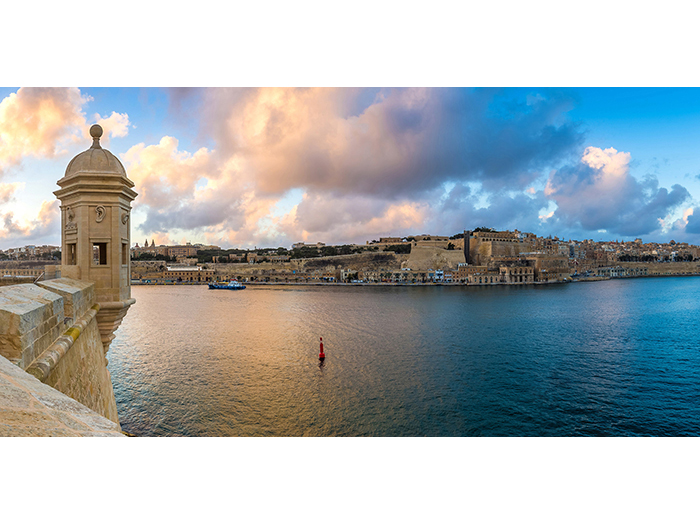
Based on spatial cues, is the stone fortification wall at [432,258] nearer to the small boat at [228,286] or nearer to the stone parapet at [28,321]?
the small boat at [228,286]

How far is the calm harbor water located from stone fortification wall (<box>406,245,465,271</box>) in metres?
38.1

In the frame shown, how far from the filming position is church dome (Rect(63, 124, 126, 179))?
3.94 meters

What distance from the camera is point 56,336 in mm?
2680

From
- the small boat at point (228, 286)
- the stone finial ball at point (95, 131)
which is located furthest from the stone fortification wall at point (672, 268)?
the stone finial ball at point (95, 131)

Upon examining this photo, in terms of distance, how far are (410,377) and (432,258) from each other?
168 feet

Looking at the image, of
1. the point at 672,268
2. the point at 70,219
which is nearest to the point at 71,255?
the point at 70,219

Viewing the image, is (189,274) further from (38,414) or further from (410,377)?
(38,414)

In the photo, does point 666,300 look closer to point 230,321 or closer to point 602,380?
point 602,380

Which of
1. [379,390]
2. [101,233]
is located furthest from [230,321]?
[101,233]

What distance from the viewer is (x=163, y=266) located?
192 feet

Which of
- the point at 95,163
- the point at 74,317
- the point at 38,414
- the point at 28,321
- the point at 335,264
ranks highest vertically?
the point at 95,163

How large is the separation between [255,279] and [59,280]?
56917 mm

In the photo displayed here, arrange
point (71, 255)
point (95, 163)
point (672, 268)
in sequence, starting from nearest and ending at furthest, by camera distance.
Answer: point (95, 163)
point (71, 255)
point (672, 268)

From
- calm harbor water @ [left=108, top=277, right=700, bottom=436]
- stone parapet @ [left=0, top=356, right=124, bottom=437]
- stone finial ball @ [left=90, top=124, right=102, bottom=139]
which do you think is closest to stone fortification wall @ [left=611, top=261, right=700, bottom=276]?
calm harbor water @ [left=108, top=277, right=700, bottom=436]
